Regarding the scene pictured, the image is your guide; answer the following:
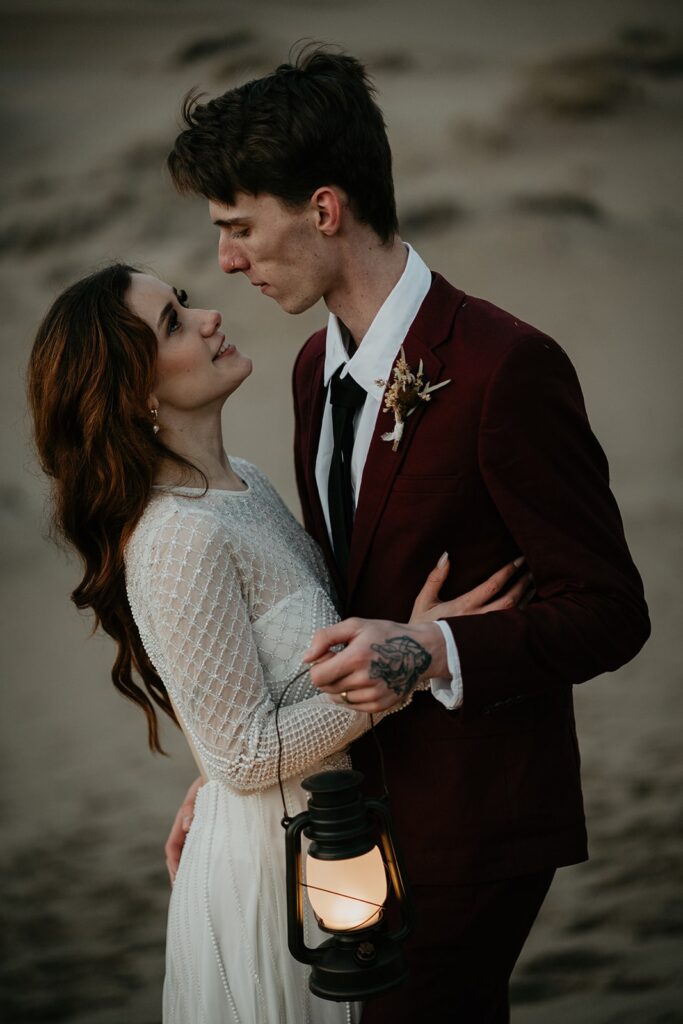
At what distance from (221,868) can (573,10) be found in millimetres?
3991

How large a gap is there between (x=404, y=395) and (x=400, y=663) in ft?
1.66

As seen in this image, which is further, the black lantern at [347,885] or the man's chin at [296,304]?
the man's chin at [296,304]

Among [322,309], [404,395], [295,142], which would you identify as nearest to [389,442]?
[404,395]

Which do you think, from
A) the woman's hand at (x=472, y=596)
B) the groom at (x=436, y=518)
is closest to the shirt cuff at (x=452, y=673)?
the groom at (x=436, y=518)

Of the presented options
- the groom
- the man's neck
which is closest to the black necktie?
the groom

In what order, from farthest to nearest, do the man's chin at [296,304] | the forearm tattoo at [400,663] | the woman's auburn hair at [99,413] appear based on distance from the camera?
the man's chin at [296,304], the woman's auburn hair at [99,413], the forearm tattoo at [400,663]

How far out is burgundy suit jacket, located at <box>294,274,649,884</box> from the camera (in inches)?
78.9

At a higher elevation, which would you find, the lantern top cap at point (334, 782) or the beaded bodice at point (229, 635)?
the beaded bodice at point (229, 635)

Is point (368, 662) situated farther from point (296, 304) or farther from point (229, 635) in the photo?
point (296, 304)

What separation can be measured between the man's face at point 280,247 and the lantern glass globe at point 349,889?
1.04 meters

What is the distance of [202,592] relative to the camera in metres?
2.09

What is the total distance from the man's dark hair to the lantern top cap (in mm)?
1038

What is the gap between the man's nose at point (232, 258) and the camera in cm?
236

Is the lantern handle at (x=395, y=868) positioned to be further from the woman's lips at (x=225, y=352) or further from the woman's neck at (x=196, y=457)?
the woman's lips at (x=225, y=352)
